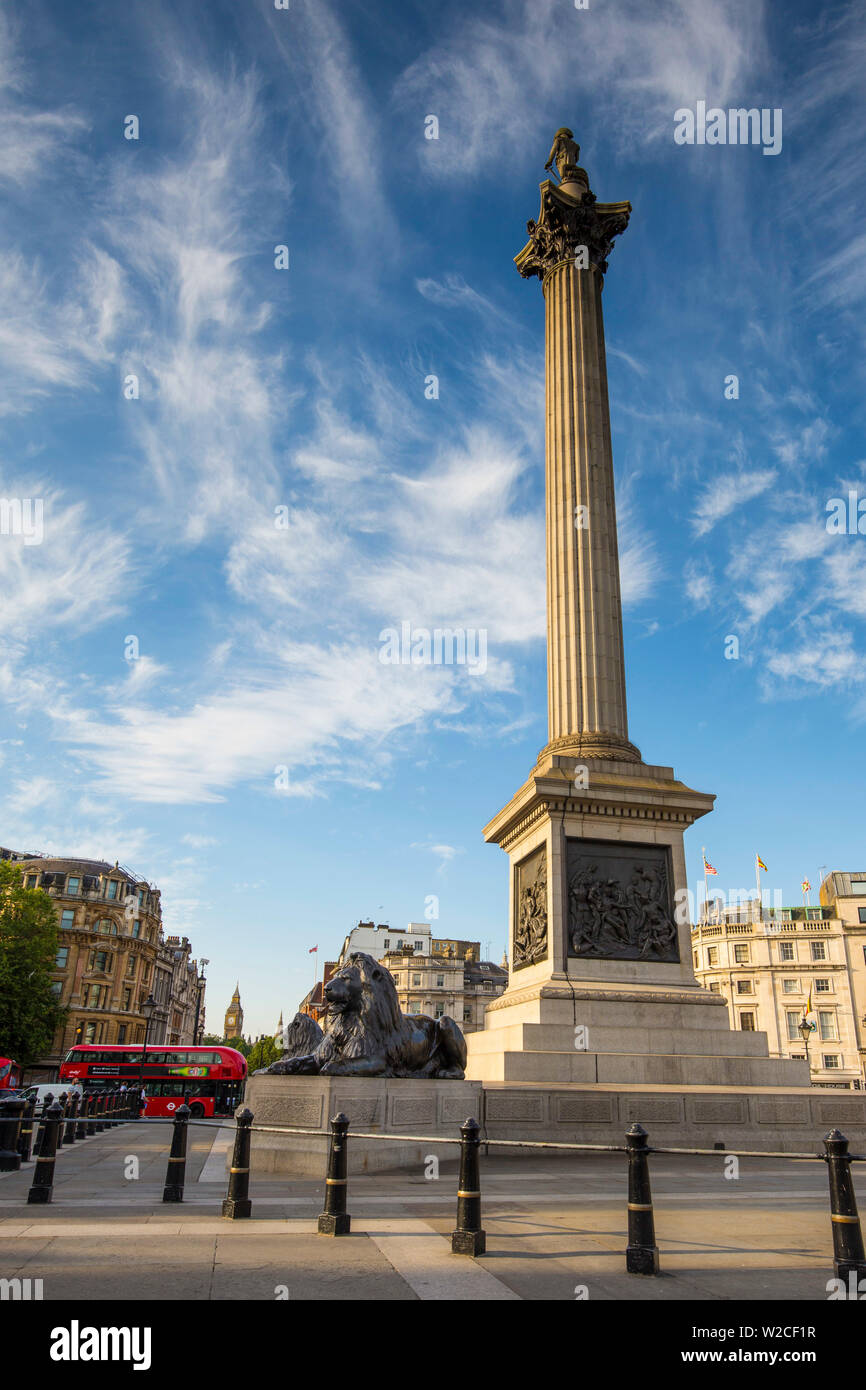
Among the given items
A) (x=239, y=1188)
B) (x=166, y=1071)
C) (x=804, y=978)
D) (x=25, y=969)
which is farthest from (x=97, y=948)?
(x=239, y=1188)

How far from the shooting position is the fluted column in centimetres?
2294

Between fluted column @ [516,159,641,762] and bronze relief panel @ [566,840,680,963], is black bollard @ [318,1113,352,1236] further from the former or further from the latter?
fluted column @ [516,159,641,762]

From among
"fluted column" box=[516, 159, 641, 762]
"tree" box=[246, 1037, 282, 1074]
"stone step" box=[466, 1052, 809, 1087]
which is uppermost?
"fluted column" box=[516, 159, 641, 762]

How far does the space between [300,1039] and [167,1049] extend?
38.8 m

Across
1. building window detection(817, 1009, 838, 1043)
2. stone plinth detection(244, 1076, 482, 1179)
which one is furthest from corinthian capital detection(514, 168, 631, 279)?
building window detection(817, 1009, 838, 1043)

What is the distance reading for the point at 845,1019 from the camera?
7119 centimetres

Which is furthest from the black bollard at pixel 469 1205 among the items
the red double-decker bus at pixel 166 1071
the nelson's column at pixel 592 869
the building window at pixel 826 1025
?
the building window at pixel 826 1025

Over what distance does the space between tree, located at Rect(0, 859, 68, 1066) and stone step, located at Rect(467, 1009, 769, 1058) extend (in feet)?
163

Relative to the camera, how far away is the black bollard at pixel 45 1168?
382 inches

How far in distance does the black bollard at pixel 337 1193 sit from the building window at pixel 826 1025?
243 feet

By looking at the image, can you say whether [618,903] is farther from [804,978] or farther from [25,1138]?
[804,978]

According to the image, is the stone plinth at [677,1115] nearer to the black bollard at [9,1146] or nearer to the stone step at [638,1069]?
the stone step at [638,1069]

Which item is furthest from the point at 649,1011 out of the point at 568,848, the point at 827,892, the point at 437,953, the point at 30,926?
the point at 437,953

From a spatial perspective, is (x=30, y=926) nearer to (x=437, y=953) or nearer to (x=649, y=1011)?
(x=649, y=1011)
